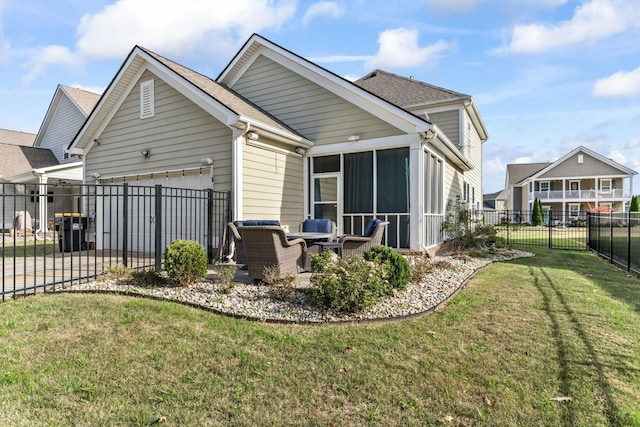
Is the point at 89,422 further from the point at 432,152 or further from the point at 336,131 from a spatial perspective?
the point at 432,152

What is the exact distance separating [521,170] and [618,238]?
39637 mm

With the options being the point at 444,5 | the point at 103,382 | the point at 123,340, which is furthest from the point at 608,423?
the point at 444,5

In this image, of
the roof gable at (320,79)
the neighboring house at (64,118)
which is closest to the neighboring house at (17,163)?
the neighboring house at (64,118)

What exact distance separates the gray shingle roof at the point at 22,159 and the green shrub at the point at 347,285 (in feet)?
69.7

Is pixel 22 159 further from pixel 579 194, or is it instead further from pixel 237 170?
pixel 579 194

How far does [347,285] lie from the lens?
442 cm

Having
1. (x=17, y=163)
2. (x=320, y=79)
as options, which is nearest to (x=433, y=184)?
(x=320, y=79)

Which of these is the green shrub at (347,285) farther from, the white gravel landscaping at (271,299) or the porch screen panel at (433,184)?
the porch screen panel at (433,184)

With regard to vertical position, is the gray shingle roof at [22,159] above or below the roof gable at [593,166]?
below

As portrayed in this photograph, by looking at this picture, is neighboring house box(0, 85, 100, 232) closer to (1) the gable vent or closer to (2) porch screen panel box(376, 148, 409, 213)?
(1) the gable vent

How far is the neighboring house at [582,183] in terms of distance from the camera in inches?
1417

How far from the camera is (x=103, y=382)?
2.92 metres

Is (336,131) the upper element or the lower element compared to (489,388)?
upper

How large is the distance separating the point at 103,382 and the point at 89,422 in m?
0.53
